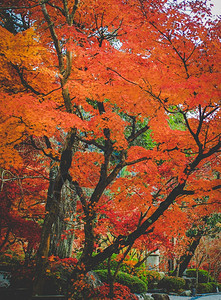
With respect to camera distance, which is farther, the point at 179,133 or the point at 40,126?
the point at 179,133

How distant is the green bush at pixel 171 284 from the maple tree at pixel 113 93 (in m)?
7.42

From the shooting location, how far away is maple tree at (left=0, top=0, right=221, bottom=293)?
4906mm

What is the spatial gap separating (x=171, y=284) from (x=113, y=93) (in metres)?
11.7

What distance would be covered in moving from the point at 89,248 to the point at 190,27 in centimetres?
588

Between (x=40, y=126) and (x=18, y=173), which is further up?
(x=40, y=126)

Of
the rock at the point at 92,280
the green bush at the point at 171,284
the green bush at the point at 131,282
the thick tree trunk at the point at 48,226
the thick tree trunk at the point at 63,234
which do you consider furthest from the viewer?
the green bush at the point at 171,284

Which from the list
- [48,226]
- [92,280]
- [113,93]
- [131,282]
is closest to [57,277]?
[92,280]

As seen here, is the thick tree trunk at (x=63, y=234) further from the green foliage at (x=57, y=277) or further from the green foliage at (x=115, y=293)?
the green foliage at (x=115, y=293)

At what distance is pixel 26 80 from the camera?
7062 mm

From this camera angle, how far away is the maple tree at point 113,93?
16.1 feet

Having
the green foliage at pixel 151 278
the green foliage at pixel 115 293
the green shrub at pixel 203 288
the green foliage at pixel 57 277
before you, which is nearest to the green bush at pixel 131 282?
the green foliage at pixel 115 293

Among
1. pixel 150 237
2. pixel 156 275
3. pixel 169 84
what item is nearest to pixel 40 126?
pixel 169 84

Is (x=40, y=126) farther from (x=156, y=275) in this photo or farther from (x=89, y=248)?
(x=156, y=275)

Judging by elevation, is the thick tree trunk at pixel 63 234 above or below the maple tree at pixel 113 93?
below
